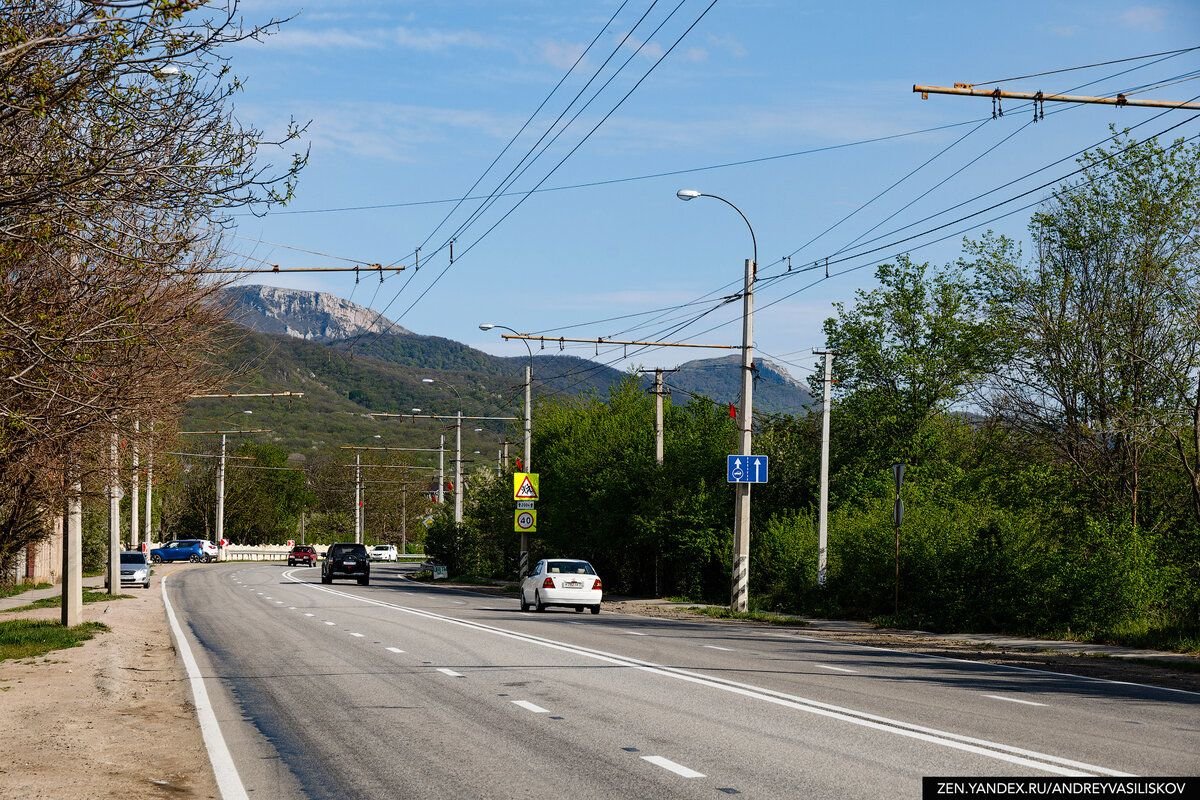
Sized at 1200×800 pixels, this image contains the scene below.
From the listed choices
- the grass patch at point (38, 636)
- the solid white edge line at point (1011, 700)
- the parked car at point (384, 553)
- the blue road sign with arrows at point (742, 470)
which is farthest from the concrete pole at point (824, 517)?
the parked car at point (384, 553)

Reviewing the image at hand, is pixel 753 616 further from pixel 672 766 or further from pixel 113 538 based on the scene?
pixel 672 766

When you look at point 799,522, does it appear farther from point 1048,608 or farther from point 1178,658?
point 1178,658

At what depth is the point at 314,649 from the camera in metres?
22.1

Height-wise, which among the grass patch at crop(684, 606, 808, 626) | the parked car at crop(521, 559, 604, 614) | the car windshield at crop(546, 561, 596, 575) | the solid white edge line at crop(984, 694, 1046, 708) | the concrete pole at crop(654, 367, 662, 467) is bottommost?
the grass patch at crop(684, 606, 808, 626)

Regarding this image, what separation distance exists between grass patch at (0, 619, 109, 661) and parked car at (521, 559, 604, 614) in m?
11.9

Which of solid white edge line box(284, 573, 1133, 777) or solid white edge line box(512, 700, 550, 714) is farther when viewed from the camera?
solid white edge line box(512, 700, 550, 714)

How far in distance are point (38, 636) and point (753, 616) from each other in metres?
16.7

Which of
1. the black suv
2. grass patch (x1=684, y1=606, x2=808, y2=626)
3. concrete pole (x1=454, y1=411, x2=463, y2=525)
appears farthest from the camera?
concrete pole (x1=454, y1=411, x2=463, y2=525)

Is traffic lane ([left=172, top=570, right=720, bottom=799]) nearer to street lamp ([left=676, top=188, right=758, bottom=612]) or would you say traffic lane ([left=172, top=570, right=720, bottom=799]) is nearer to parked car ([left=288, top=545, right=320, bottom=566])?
street lamp ([left=676, top=188, right=758, bottom=612])

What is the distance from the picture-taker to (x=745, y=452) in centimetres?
3428

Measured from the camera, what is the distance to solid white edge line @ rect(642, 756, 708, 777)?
956 cm

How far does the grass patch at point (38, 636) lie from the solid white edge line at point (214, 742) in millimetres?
2776

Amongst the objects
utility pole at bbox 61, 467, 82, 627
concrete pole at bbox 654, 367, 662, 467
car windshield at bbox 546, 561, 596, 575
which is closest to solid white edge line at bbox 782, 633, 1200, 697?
car windshield at bbox 546, 561, 596, 575

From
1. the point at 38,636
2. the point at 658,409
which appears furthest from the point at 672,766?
the point at 658,409
